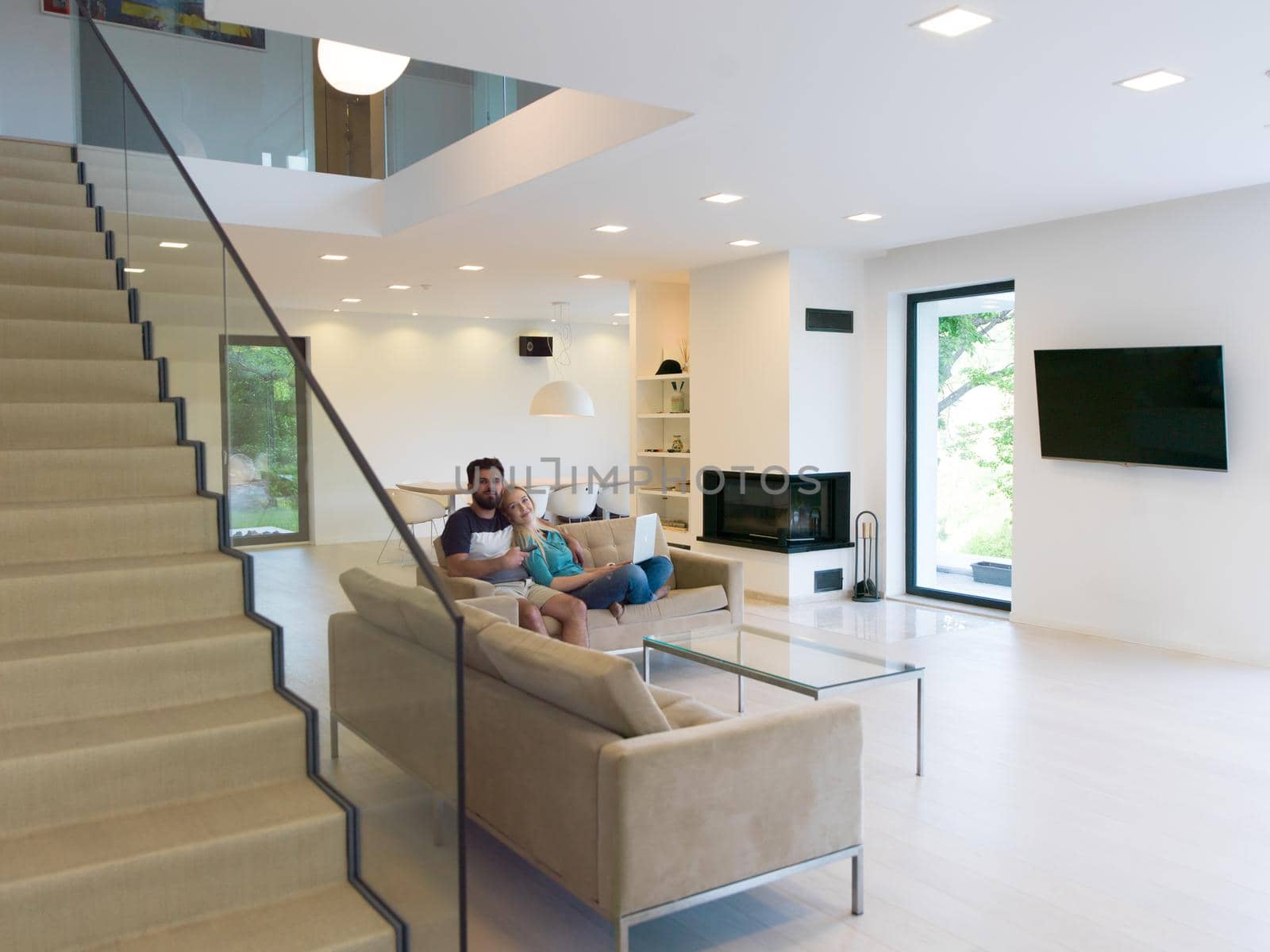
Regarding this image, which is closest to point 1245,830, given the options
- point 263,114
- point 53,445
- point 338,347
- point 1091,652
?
point 1091,652

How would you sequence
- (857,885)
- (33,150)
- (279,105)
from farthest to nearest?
(279,105) < (33,150) < (857,885)

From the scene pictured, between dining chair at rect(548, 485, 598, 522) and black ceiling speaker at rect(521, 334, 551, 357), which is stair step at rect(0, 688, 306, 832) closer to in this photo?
dining chair at rect(548, 485, 598, 522)

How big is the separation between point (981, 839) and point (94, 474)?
11.0ft

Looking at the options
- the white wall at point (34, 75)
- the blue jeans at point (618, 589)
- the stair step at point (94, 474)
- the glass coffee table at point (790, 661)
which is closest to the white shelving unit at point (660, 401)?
the blue jeans at point (618, 589)

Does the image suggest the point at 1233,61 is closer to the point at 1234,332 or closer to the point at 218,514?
the point at 1234,332

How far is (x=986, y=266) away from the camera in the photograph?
7.35 metres

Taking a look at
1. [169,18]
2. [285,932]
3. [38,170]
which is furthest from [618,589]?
[169,18]

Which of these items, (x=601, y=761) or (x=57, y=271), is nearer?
(x=601, y=761)

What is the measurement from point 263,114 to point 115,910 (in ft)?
18.6

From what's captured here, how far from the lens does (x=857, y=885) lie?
10.2 feet

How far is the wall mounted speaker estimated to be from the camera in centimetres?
794

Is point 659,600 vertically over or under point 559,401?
under

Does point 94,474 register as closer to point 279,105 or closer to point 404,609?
point 404,609

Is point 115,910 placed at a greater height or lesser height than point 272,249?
lesser
